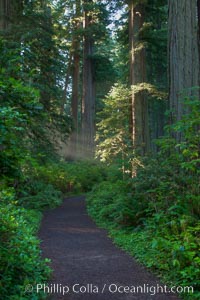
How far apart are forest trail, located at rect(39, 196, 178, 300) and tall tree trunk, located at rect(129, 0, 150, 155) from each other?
5207 mm

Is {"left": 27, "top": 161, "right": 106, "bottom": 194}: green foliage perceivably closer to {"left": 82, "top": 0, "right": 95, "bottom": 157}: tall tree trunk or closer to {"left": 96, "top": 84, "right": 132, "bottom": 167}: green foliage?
{"left": 82, "top": 0, "right": 95, "bottom": 157}: tall tree trunk

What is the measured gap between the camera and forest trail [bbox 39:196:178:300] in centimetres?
458

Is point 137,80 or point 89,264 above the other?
point 137,80

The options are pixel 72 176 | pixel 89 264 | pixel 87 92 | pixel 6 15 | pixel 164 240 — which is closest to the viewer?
pixel 164 240

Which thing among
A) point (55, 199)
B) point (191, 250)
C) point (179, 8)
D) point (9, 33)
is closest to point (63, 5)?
point (9, 33)

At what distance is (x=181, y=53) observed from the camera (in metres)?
7.82

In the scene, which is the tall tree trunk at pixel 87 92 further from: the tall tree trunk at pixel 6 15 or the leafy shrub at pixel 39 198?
the tall tree trunk at pixel 6 15

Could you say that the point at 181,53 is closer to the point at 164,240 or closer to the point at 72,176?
the point at 164,240

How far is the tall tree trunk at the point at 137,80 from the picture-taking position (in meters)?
13.7

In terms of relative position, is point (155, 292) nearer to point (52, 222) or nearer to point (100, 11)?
point (52, 222)

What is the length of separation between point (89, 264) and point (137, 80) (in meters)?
9.57

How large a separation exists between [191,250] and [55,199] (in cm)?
1048

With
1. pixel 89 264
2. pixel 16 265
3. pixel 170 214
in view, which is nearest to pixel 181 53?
pixel 170 214

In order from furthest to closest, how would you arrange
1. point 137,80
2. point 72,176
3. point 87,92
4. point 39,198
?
point 87,92 → point 72,176 → point 39,198 → point 137,80
